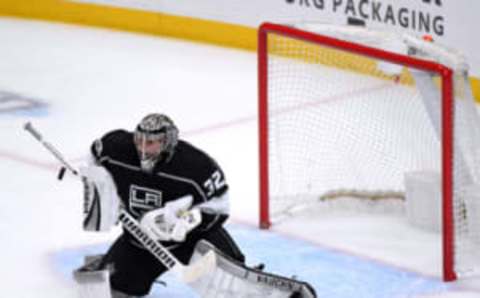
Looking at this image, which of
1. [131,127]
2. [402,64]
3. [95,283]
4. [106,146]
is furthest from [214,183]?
[131,127]

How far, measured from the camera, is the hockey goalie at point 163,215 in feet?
14.1

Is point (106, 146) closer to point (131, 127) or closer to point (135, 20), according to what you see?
point (131, 127)

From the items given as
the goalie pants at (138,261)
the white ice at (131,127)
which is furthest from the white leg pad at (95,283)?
the white ice at (131,127)

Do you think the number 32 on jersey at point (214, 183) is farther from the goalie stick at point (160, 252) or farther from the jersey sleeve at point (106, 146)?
the jersey sleeve at point (106, 146)

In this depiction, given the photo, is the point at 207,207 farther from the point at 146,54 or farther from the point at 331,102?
the point at 146,54

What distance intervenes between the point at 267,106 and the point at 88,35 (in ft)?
11.9

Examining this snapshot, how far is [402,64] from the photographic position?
196 inches

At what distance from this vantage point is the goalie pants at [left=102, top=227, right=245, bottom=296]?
14.8 feet

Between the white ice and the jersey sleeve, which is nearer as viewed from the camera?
the jersey sleeve

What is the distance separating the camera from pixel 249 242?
212 inches

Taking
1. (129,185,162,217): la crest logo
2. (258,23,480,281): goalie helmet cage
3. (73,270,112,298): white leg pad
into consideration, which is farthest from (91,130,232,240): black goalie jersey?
(258,23,480,281): goalie helmet cage

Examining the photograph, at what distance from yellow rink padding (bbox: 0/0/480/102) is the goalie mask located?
4047 millimetres

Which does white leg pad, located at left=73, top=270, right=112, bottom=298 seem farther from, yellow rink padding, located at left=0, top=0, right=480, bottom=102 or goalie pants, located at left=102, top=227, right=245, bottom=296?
yellow rink padding, located at left=0, top=0, right=480, bottom=102

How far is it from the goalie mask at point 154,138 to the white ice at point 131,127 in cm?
64
